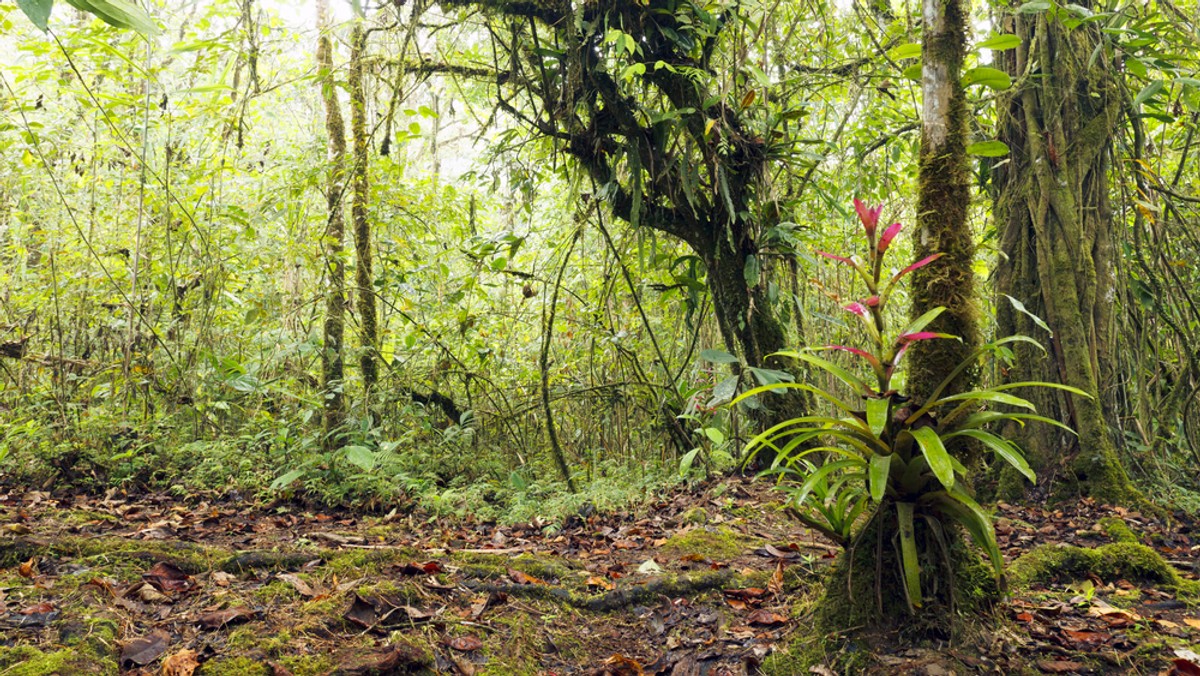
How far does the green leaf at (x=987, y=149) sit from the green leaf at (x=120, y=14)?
196 cm

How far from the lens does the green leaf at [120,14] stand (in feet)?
2.76

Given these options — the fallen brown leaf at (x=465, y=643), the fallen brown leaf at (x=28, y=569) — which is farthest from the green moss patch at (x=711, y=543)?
the fallen brown leaf at (x=28, y=569)

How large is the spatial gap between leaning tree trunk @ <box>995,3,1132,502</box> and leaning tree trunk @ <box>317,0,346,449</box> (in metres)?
4.11

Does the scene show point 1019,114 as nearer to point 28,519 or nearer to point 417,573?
point 417,573

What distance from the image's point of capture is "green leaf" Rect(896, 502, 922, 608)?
164 cm

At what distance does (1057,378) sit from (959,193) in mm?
2343

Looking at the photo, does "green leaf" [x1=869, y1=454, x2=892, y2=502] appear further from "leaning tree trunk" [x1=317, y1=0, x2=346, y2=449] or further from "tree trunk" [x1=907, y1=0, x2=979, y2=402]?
"leaning tree trunk" [x1=317, y1=0, x2=346, y2=449]

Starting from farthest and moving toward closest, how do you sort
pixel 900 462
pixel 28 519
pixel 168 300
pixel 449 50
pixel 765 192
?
pixel 168 300, pixel 449 50, pixel 765 192, pixel 28 519, pixel 900 462

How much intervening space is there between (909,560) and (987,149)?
4.06 feet

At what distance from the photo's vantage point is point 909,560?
165 cm

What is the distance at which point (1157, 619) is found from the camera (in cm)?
191

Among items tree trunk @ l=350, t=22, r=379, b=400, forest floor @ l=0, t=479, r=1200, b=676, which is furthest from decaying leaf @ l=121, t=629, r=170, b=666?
tree trunk @ l=350, t=22, r=379, b=400

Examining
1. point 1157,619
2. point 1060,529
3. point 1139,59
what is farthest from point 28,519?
point 1139,59

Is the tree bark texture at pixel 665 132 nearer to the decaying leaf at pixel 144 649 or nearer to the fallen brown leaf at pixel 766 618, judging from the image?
the fallen brown leaf at pixel 766 618
